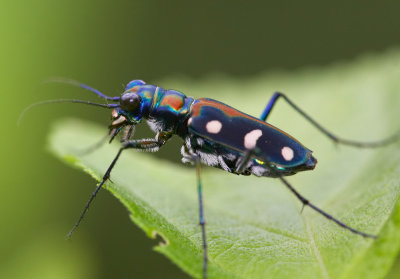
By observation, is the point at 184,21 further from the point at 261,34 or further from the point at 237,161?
the point at 237,161

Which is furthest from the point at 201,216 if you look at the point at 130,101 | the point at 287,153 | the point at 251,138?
the point at 130,101

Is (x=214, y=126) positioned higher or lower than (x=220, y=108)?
lower

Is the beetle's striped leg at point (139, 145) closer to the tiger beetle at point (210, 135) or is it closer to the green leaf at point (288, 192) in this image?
the tiger beetle at point (210, 135)

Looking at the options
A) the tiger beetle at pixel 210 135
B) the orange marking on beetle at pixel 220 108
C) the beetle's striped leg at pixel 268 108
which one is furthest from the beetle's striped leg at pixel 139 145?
the beetle's striped leg at pixel 268 108

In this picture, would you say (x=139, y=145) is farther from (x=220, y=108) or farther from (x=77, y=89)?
(x=77, y=89)

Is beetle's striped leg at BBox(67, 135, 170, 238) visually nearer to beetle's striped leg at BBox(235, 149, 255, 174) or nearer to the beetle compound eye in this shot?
the beetle compound eye

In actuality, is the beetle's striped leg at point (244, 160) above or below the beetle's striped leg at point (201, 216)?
above
